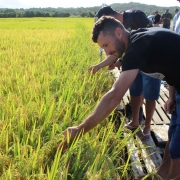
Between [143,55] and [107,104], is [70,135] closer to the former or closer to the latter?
[107,104]

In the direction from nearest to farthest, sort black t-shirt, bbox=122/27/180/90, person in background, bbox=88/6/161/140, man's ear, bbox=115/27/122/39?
1. black t-shirt, bbox=122/27/180/90
2. man's ear, bbox=115/27/122/39
3. person in background, bbox=88/6/161/140

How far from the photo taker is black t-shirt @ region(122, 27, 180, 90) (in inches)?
50.4

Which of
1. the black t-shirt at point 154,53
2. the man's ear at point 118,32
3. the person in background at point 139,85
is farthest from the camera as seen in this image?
the person in background at point 139,85

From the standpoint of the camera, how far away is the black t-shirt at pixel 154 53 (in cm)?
128

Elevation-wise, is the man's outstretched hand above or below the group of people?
below

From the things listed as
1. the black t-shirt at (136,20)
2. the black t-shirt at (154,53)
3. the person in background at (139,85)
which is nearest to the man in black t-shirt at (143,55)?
the black t-shirt at (154,53)

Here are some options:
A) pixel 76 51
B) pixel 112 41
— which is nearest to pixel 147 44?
pixel 112 41

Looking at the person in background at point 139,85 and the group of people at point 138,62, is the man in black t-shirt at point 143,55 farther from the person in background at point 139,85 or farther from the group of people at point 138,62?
the person in background at point 139,85

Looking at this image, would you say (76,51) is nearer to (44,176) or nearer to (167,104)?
(167,104)

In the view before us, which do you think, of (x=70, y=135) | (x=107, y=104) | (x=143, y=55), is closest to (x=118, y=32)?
(x=143, y=55)

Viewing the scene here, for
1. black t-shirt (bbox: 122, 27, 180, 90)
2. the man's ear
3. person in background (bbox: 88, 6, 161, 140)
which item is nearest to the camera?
black t-shirt (bbox: 122, 27, 180, 90)

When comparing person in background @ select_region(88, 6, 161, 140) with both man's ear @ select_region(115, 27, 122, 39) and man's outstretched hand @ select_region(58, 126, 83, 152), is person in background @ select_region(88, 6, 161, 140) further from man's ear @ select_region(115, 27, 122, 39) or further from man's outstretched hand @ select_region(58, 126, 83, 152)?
man's outstretched hand @ select_region(58, 126, 83, 152)

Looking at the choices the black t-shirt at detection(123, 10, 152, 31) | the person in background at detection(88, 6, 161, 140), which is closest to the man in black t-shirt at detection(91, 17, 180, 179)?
the person in background at detection(88, 6, 161, 140)

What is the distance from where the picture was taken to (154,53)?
1344 millimetres
